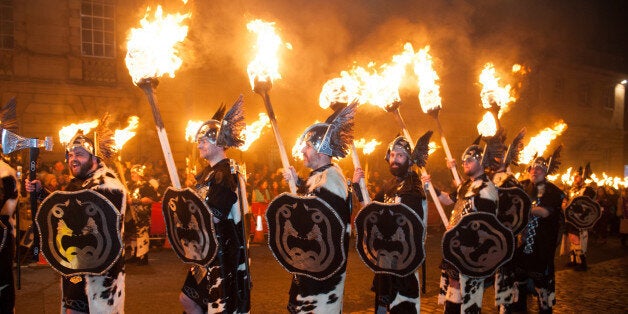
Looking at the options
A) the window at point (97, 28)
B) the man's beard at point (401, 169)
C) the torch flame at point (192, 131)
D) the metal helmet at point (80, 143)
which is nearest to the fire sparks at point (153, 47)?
the torch flame at point (192, 131)

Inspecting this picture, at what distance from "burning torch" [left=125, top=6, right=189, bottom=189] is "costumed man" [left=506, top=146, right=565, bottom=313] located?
490 cm

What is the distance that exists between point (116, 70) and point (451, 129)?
18.5 metres

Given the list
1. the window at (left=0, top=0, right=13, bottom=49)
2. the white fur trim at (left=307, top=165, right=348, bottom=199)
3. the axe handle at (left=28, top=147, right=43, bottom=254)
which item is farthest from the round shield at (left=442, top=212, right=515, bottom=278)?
the window at (left=0, top=0, right=13, bottom=49)

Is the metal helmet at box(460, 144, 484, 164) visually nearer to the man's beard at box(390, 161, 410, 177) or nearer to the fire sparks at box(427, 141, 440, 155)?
the fire sparks at box(427, 141, 440, 155)

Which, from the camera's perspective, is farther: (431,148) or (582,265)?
(582,265)

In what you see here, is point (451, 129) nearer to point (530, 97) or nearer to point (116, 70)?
point (530, 97)

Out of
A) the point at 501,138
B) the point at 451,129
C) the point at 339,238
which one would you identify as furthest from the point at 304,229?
the point at 451,129

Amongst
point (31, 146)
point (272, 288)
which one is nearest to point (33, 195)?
point (31, 146)

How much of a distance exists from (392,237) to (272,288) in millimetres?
3961

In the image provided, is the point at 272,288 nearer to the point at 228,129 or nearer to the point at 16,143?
the point at 228,129

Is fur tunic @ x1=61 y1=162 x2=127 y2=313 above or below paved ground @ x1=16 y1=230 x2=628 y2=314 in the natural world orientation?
above

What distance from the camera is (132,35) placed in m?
5.02

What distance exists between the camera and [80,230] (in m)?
4.52

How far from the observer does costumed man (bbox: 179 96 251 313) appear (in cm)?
455
